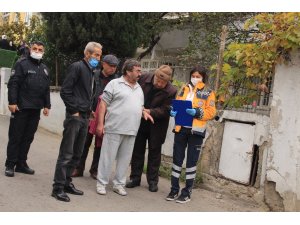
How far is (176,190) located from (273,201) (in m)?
1.24

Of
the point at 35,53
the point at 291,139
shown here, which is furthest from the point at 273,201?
the point at 35,53

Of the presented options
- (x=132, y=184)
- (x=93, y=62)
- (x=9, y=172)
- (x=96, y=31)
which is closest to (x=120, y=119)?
(x=93, y=62)

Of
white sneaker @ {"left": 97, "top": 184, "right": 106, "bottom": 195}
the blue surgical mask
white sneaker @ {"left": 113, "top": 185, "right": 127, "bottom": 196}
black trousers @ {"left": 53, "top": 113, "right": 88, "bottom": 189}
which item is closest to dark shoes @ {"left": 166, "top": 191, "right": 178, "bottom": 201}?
white sneaker @ {"left": 113, "top": 185, "right": 127, "bottom": 196}

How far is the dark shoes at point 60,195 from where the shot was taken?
211 inches

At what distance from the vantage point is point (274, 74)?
6027mm

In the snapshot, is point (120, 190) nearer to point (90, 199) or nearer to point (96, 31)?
point (90, 199)

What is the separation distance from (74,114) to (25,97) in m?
1.18

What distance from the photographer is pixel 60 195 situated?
17.6 ft

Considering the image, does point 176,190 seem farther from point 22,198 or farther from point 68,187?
point 22,198

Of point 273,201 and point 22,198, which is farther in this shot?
point 273,201

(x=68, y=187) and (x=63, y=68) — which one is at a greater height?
(x=63, y=68)

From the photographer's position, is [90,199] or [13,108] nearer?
[90,199]

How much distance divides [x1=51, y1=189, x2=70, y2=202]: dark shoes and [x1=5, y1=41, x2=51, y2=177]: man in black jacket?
1.10 m
